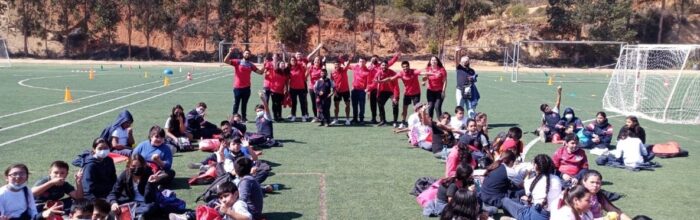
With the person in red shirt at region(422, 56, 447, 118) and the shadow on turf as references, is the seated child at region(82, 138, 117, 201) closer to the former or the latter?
the shadow on turf

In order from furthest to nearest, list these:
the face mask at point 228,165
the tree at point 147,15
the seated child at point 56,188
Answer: the tree at point 147,15
the face mask at point 228,165
the seated child at point 56,188

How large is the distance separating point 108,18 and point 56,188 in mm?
68144

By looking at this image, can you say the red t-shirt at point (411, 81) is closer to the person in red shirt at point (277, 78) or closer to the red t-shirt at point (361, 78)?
the red t-shirt at point (361, 78)

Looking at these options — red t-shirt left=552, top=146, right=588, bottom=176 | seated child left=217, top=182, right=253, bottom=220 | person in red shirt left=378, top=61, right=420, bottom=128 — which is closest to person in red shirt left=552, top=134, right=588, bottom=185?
red t-shirt left=552, top=146, right=588, bottom=176

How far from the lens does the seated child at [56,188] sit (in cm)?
693

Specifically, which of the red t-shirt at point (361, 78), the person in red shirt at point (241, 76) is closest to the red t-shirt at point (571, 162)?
the red t-shirt at point (361, 78)

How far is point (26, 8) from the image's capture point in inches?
2810

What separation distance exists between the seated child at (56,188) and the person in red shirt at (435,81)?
941cm

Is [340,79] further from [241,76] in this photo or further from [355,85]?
[241,76]

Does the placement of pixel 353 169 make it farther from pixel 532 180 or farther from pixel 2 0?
pixel 2 0

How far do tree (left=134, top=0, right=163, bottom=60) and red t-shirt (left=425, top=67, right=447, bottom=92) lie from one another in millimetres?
59261

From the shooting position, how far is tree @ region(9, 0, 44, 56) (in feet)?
228

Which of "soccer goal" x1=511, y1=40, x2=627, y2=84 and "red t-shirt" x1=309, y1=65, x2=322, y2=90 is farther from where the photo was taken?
"soccer goal" x1=511, y1=40, x2=627, y2=84

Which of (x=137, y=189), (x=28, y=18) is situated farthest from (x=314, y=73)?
(x=28, y=18)
